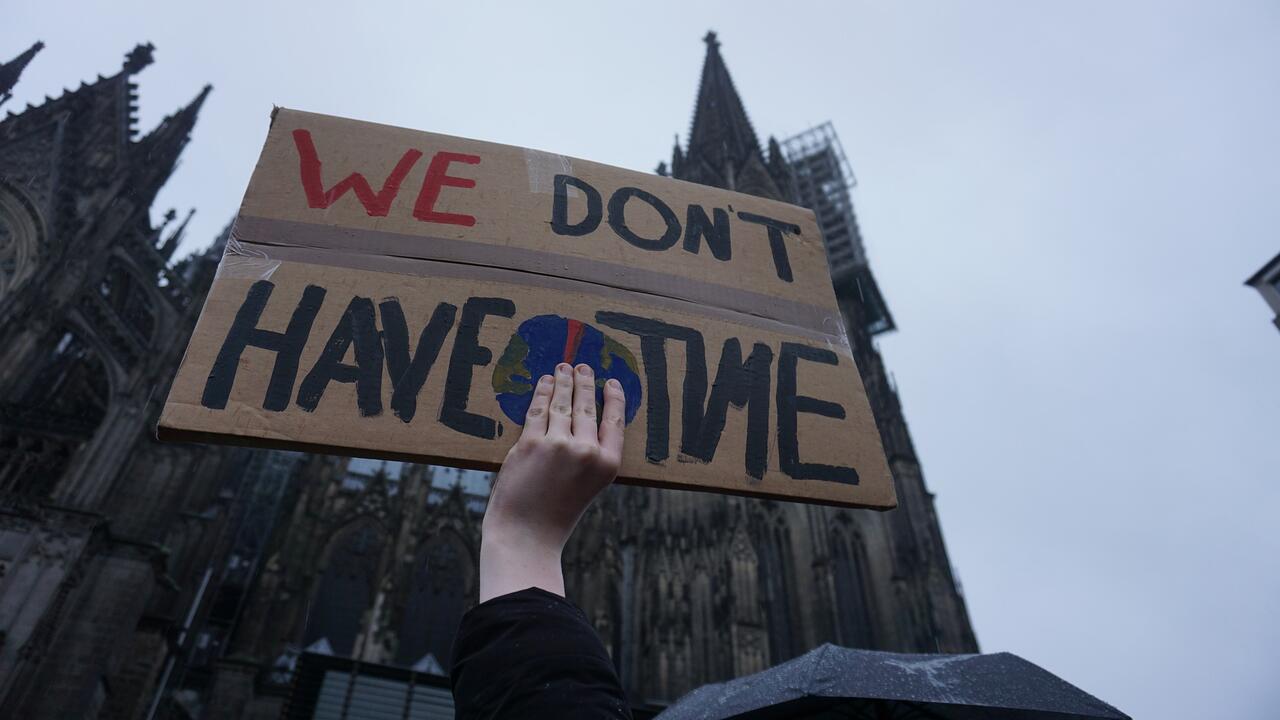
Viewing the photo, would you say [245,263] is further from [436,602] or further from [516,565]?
[436,602]

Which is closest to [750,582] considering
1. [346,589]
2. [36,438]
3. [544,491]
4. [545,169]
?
[346,589]

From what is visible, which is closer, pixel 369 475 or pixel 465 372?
pixel 465 372

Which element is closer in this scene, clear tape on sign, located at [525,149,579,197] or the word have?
the word have

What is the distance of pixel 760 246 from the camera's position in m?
2.11

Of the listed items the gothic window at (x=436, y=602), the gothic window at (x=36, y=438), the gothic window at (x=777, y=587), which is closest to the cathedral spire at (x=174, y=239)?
the gothic window at (x=36, y=438)

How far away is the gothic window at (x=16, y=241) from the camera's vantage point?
42.6 ft

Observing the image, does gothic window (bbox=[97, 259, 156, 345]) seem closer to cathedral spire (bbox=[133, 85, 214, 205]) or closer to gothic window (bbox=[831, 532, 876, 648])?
cathedral spire (bbox=[133, 85, 214, 205])

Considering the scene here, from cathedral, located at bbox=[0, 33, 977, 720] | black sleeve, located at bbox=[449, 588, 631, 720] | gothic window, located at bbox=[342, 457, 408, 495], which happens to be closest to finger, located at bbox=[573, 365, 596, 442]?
black sleeve, located at bbox=[449, 588, 631, 720]

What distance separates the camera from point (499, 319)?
166 cm

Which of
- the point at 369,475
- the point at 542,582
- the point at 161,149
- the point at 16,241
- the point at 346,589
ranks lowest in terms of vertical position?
the point at 542,582

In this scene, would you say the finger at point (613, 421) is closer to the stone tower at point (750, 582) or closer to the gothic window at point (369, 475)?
the stone tower at point (750, 582)

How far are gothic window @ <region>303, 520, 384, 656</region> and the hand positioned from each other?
58.4ft

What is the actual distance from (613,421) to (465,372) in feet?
1.33

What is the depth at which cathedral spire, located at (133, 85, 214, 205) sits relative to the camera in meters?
16.8
